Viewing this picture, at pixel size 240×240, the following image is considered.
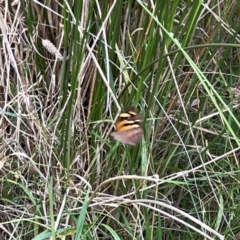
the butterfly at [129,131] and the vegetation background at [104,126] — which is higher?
the butterfly at [129,131]

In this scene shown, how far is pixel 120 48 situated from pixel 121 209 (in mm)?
331

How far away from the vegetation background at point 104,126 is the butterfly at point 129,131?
0.16m

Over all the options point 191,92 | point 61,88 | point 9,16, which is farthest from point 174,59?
point 9,16

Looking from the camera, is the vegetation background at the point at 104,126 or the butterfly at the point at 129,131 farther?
the vegetation background at the point at 104,126

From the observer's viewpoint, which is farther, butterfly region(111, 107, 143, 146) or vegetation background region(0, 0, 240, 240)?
vegetation background region(0, 0, 240, 240)

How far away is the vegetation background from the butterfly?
160mm

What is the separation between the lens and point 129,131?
0.68 meters

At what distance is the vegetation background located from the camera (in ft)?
3.12

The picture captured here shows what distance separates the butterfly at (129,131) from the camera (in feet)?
2.15

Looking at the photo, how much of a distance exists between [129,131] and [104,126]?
350 mm

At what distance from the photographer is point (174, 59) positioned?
3.25ft

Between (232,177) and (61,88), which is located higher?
(61,88)

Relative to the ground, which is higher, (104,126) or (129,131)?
(129,131)

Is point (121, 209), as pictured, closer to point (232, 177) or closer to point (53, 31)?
point (232, 177)
